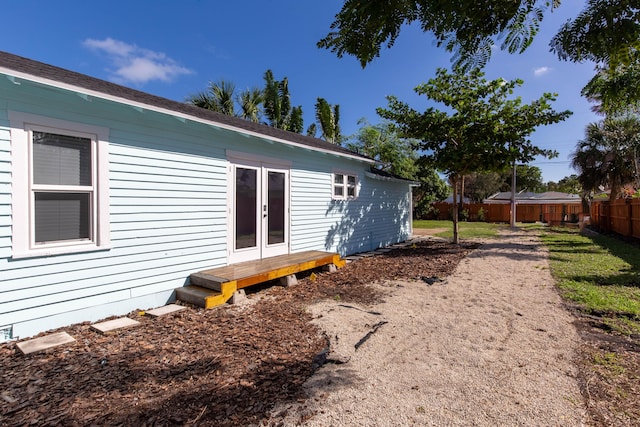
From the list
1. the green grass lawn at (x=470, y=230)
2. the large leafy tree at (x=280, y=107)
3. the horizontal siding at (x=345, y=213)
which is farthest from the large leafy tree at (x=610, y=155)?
the large leafy tree at (x=280, y=107)

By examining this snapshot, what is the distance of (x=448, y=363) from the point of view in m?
3.08

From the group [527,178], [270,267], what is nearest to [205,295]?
[270,267]

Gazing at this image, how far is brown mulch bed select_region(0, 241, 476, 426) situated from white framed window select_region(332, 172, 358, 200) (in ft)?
16.0

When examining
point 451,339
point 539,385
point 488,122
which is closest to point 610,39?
point 539,385

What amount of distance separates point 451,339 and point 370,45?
3296 mm

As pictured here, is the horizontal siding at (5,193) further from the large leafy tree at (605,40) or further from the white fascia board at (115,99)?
the large leafy tree at (605,40)

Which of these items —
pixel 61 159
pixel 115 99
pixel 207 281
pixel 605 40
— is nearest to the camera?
pixel 605 40

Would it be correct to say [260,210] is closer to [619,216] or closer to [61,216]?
[61,216]

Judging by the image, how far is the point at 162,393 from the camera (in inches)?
101

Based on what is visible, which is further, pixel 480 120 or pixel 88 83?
pixel 480 120

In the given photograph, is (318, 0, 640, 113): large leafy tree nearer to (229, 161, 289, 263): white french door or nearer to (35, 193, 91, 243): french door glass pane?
(35, 193, 91, 243): french door glass pane

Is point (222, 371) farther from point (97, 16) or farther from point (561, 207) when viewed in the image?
point (561, 207)

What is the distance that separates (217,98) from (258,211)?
49.7 feet

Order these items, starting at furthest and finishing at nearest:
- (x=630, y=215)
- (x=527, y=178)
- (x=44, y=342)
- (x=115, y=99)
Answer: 1. (x=527, y=178)
2. (x=630, y=215)
3. (x=115, y=99)
4. (x=44, y=342)
